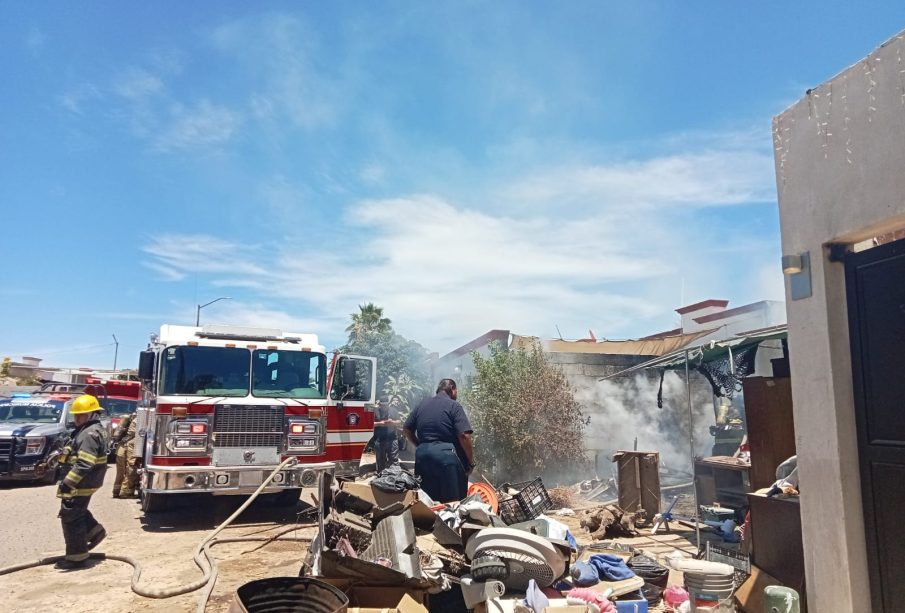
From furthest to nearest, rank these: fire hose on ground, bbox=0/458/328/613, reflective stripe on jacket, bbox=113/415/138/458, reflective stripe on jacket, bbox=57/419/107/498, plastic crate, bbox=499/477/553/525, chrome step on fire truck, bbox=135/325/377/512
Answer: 1. reflective stripe on jacket, bbox=113/415/138/458
2. chrome step on fire truck, bbox=135/325/377/512
3. reflective stripe on jacket, bbox=57/419/107/498
4. plastic crate, bbox=499/477/553/525
5. fire hose on ground, bbox=0/458/328/613

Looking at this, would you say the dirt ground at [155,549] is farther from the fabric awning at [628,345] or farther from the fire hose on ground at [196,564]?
the fabric awning at [628,345]

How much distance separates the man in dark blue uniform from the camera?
22.1 ft

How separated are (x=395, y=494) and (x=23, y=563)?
419cm

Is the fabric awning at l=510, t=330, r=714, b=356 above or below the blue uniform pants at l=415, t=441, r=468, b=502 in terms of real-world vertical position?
above

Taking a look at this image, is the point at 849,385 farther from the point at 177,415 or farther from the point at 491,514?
the point at 177,415

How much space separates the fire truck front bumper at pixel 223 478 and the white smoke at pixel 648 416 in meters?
8.27

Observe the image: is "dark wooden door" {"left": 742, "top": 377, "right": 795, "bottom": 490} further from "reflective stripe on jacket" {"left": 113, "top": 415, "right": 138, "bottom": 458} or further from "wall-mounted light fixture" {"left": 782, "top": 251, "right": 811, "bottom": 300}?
"reflective stripe on jacket" {"left": 113, "top": 415, "right": 138, "bottom": 458}

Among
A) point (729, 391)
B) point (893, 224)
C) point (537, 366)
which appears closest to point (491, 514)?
point (893, 224)

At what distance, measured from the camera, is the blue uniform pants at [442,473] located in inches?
265

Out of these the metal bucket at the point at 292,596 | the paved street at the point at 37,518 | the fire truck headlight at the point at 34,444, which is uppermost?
the fire truck headlight at the point at 34,444

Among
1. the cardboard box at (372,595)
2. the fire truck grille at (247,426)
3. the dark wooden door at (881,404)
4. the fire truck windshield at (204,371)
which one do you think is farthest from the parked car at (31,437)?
the dark wooden door at (881,404)

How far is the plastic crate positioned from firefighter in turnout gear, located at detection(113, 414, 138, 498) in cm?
834

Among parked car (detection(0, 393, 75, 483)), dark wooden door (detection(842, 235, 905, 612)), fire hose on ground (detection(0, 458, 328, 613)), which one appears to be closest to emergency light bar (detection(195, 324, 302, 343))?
fire hose on ground (detection(0, 458, 328, 613))

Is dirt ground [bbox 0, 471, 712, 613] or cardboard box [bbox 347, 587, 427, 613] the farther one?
dirt ground [bbox 0, 471, 712, 613]
